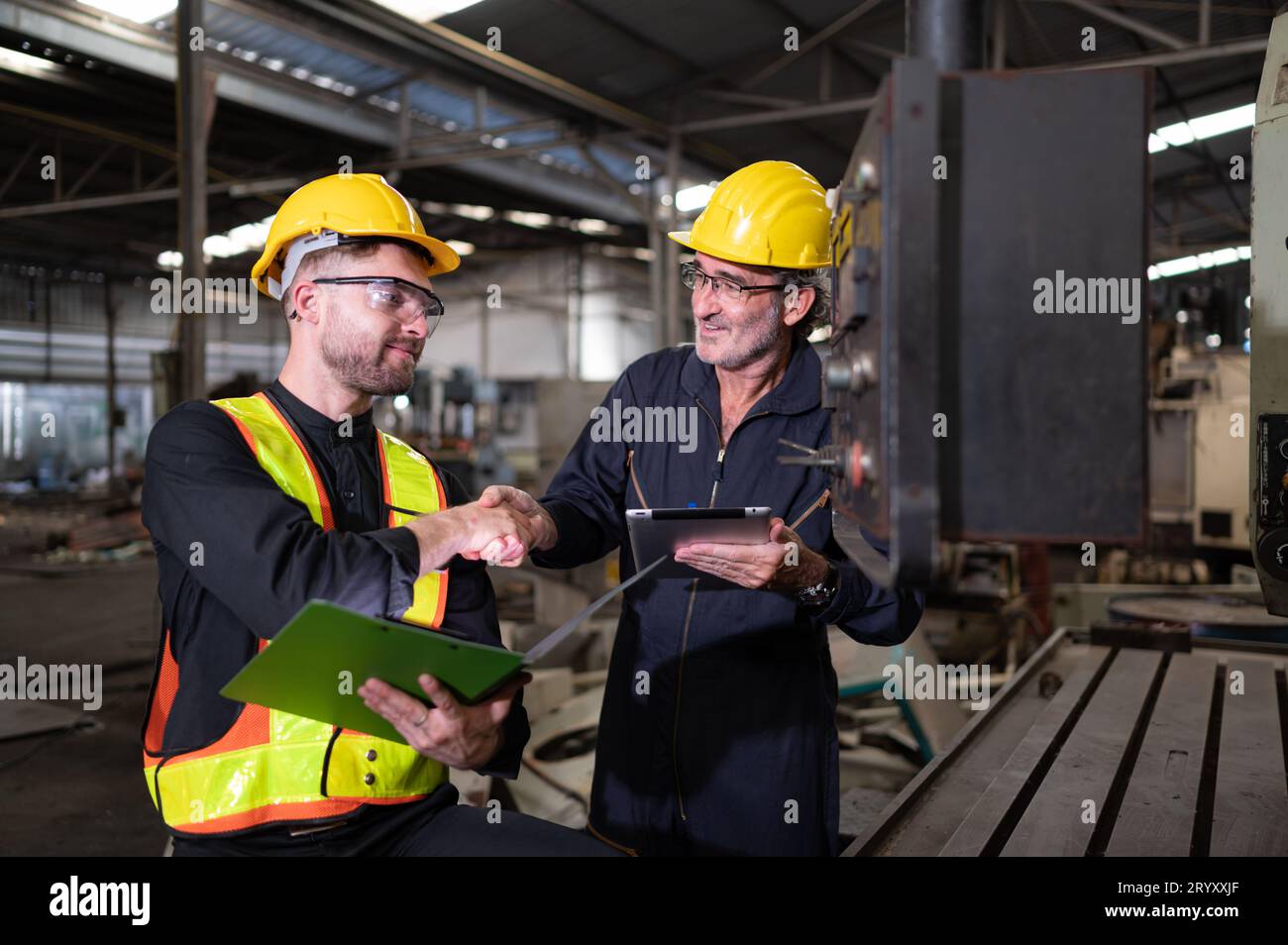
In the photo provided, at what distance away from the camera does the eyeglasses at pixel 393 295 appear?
5.61 feet

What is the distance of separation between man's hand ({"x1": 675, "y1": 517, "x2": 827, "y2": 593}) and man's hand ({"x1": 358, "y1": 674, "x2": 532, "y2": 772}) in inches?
13.0

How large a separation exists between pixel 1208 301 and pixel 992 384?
9.16 metres

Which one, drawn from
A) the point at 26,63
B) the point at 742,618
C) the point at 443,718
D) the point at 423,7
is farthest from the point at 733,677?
the point at 26,63

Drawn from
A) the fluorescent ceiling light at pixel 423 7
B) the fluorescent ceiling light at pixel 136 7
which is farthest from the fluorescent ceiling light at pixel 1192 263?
the fluorescent ceiling light at pixel 136 7

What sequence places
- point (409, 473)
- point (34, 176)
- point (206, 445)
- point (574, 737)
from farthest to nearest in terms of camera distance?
point (34, 176) → point (574, 737) → point (409, 473) → point (206, 445)

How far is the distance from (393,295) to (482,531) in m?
0.48

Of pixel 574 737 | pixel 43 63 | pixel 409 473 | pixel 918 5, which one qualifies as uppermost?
pixel 43 63

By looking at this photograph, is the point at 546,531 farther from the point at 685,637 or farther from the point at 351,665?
the point at 351,665

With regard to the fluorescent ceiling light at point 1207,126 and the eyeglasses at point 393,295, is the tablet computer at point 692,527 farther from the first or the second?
the fluorescent ceiling light at point 1207,126

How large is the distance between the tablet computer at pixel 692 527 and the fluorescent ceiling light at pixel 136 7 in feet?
23.0

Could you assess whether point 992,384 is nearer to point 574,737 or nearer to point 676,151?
point 574,737

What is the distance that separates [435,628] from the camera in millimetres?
1710

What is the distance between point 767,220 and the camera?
6.06 feet
